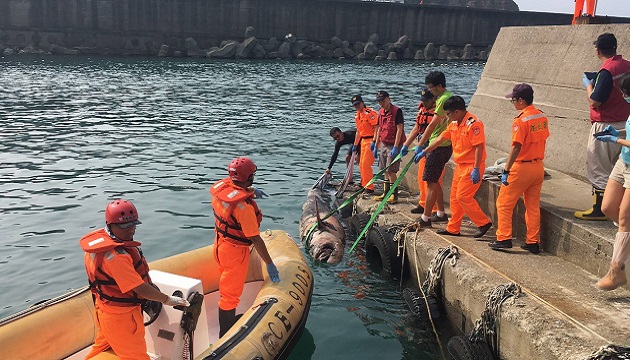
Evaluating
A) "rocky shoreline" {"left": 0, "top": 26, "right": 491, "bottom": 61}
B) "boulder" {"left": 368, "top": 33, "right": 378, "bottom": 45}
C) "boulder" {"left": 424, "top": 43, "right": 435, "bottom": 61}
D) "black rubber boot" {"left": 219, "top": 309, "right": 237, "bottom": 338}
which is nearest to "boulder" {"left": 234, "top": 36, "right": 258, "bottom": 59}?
"rocky shoreline" {"left": 0, "top": 26, "right": 491, "bottom": 61}

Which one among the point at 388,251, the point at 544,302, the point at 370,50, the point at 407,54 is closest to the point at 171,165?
the point at 388,251

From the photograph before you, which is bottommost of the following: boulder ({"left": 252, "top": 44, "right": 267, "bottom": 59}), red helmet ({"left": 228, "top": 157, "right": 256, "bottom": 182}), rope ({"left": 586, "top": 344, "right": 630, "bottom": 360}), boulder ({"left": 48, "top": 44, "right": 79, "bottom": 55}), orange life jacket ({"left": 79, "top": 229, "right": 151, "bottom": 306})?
rope ({"left": 586, "top": 344, "right": 630, "bottom": 360})

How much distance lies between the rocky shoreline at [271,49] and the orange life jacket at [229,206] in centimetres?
4987

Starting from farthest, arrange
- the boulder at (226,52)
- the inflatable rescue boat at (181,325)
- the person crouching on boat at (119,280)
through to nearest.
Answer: the boulder at (226,52)
the inflatable rescue boat at (181,325)
the person crouching on boat at (119,280)

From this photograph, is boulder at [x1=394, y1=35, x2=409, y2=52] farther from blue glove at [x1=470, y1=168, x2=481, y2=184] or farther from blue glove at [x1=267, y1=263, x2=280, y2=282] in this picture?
blue glove at [x1=267, y1=263, x2=280, y2=282]

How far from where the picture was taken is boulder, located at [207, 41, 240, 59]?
178 feet

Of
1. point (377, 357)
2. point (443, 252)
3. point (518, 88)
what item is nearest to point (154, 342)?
point (377, 357)

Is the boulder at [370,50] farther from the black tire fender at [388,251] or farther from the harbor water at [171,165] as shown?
the black tire fender at [388,251]

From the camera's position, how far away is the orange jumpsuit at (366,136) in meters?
11.9

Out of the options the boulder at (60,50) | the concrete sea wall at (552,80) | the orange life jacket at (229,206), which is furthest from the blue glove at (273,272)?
the boulder at (60,50)

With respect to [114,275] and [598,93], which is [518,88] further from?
[114,275]

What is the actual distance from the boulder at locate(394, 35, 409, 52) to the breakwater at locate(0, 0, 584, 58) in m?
0.74

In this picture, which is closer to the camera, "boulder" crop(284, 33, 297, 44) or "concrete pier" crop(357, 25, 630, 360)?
"concrete pier" crop(357, 25, 630, 360)

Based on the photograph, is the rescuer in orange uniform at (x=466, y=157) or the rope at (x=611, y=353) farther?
the rescuer in orange uniform at (x=466, y=157)
